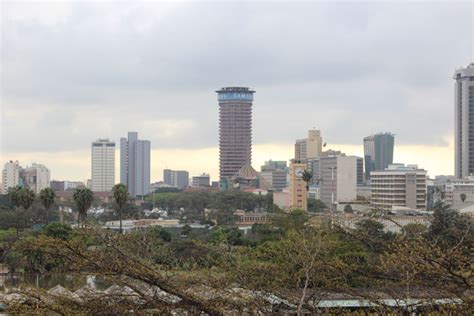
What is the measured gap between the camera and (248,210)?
82.4 m

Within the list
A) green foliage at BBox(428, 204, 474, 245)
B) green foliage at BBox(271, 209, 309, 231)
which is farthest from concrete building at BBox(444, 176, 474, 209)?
green foliage at BBox(428, 204, 474, 245)

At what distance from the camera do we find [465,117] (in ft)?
316

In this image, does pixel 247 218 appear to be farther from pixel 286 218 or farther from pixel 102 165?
pixel 102 165

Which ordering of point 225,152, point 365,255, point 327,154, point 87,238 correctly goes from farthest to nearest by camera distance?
point 225,152 → point 327,154 → point 365,255 → point 87,238

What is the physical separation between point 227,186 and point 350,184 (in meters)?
30.2

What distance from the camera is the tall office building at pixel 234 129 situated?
138m

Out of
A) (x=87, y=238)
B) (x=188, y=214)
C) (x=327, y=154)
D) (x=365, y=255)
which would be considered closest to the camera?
(x=87, y=238)

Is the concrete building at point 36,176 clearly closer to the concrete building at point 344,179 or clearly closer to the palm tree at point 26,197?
the concrete building at point 344,179

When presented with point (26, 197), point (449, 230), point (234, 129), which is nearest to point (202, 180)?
point (234, 129)

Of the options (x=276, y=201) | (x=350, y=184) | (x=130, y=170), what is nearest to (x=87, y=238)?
(x=276, y=201)

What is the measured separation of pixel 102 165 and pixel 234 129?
914 inches

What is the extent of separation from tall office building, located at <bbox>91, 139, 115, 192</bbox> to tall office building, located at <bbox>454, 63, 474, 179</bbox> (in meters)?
61.5

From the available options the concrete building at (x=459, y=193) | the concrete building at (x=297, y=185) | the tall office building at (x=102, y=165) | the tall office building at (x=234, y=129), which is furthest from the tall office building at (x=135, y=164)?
the concrete building at (x=459, y=193)

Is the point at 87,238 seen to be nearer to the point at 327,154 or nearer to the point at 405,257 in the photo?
the point at 405,257
